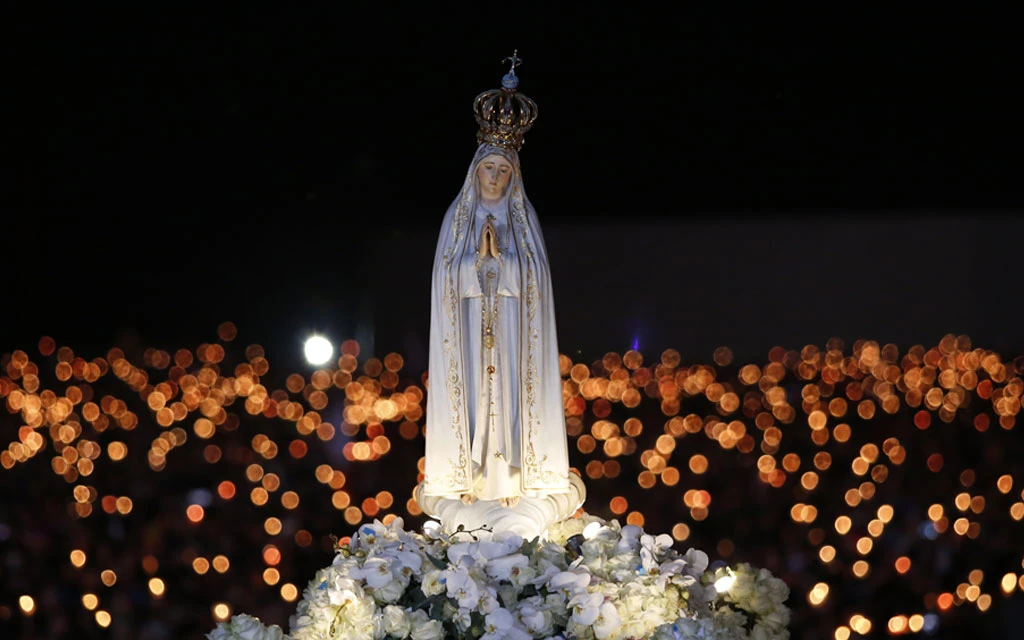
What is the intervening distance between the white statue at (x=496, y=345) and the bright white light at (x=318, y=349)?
3494 mm

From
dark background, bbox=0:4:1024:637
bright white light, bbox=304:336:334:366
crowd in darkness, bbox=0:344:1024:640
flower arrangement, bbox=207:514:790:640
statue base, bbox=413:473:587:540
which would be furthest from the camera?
bright white light, bbox=304:336:334:366

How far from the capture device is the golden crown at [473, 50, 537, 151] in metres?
3.00

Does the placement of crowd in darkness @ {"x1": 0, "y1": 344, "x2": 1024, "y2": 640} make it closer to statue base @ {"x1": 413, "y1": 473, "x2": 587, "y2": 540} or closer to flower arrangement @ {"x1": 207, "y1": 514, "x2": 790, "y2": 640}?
statue base @ {"x1": 413, "y1": 473, "x2": 587, "y2": 540}

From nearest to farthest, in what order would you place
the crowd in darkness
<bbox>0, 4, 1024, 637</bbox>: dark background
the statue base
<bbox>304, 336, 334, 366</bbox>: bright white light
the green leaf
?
the green leaf → the statue base → the crowd in darkness → <bbox>0, 4, 1024, 637</bbox>: dark background → <bbox>304, 336, 334, 366</bbox>: bright white light

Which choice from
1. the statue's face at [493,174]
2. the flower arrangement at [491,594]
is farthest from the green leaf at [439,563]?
the statue's face at [493,174]

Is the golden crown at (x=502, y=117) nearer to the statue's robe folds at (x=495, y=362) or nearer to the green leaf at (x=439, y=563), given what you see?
the statue's robe folds at (x=495, y=362)

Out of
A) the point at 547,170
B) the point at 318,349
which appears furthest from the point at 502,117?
the point at 318,349

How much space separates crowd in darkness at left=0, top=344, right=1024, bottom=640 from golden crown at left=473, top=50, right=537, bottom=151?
5.06ft

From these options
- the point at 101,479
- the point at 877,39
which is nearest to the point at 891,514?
the point at 877,39

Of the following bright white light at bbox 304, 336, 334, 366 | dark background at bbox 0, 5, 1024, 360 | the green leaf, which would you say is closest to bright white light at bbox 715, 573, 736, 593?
the green leaf

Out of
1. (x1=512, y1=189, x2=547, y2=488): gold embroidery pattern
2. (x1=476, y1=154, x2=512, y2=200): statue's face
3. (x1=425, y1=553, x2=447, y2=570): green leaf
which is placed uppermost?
(x1=476, y1=154, x2=512, y2=200): statue's face

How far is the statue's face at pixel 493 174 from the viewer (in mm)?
2992

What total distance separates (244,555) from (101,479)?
4.46 feet

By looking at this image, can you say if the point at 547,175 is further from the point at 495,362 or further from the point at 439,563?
the point at 439,563
